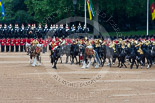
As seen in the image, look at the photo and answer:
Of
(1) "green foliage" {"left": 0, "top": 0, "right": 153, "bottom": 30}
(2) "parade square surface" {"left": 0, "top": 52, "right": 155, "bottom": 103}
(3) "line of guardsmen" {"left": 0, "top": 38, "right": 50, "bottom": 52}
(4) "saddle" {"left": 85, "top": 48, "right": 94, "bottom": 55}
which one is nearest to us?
(2) "parade square surface" {"left": 0, "top": 52, "right": 155, "bottom": 103}

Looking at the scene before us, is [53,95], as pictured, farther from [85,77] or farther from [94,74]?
[94,74]

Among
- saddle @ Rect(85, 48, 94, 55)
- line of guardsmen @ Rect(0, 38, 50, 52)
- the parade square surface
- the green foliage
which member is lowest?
the parade square surface

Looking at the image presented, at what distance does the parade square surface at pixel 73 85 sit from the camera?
2009cm

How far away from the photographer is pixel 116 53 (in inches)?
1385

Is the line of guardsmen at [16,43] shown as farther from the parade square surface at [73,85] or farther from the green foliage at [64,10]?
the green foliage at [64,10]

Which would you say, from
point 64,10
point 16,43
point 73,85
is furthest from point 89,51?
point 64,10

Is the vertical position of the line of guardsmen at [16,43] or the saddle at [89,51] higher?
the line of guardsmen at [16,43]

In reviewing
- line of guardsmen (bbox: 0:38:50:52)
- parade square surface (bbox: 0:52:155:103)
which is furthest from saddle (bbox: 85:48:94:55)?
line of guardsmen (bbox: 0:38:50:52)

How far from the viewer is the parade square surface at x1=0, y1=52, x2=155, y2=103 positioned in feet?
65.9

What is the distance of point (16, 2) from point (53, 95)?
5512 cm

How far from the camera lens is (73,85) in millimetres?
24344

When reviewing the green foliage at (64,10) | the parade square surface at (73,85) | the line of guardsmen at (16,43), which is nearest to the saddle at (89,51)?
the parade square surface at (73,85)

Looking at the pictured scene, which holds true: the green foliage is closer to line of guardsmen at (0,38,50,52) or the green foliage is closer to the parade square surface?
line of guardsmen at (0,38,50,52)

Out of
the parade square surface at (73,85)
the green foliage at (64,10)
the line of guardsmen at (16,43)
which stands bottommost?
the parade square surface at (73,85)
